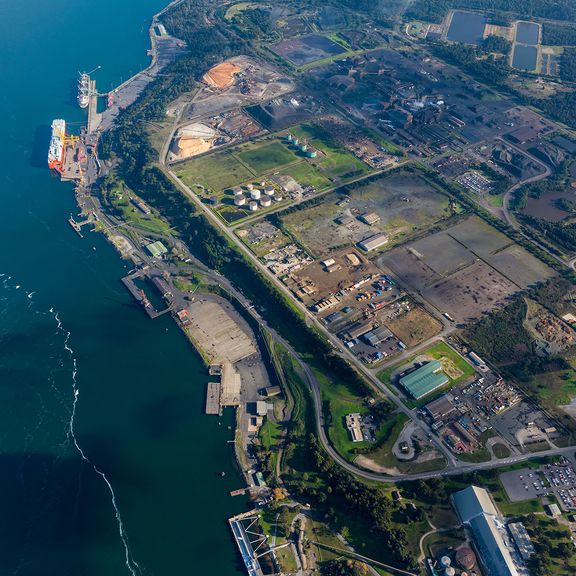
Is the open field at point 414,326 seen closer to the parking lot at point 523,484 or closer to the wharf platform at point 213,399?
the parking lot at point 523,484

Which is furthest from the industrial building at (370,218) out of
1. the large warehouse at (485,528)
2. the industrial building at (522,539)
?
the industrial building at (522,539)

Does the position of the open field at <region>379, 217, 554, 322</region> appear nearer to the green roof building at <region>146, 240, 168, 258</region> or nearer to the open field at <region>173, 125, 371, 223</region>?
the open field at <region>173, 125, 371, 223</region>

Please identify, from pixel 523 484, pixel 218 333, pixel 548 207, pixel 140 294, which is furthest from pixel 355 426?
pixel 548 207

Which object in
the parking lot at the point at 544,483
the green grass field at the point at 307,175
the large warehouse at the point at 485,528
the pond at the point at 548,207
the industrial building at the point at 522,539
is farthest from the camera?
the green grass field at the point at 307,175

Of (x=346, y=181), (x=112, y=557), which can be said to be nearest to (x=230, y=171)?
(x=346, y=181)

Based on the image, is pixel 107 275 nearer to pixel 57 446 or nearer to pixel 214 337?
pixel 214 337

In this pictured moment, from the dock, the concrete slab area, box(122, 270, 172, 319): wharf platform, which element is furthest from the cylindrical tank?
box(122, 270, 172, 319): wharf platform

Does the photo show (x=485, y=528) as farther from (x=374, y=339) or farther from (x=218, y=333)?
(x=218, y=333)
